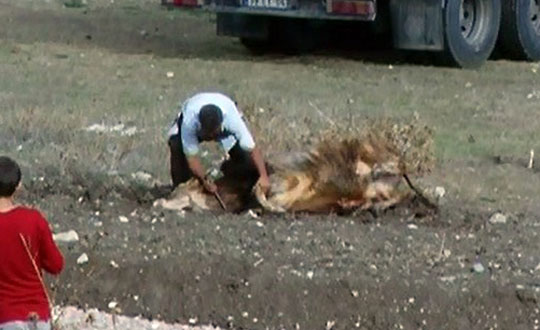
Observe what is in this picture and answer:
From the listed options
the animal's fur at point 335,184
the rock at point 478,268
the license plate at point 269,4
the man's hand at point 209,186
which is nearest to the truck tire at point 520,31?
the license plate at point 269,4

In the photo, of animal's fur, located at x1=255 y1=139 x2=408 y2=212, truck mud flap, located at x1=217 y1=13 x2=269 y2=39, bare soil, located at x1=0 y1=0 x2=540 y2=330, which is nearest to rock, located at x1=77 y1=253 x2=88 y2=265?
bare soil, located at x1=0 y1=0 x2=540 y2=330

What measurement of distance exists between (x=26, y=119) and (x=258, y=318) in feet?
16.6

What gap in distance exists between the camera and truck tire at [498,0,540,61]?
17.1 meters

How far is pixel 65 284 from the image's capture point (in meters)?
8.04

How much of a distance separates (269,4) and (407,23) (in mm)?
1295

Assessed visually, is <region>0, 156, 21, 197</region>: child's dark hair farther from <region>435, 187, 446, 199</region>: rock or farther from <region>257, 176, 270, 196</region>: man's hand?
<region>435, 187, 446, 199</region>: rock

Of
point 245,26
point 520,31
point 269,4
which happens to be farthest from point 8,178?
point 520,31

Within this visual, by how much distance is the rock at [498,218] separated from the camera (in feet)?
29.9

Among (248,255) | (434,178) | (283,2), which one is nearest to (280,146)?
(434,178)

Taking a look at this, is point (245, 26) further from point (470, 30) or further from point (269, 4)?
point (470, 30)

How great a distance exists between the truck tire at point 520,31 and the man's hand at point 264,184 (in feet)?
27.1

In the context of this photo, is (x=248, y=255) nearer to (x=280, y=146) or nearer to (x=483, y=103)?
(x=280, y=146)

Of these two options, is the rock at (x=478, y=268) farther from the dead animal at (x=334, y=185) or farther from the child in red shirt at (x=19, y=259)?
the child in red shirt at (x=19, y=259)

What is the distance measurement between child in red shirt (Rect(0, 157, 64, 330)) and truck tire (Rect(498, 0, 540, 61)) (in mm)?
11632
